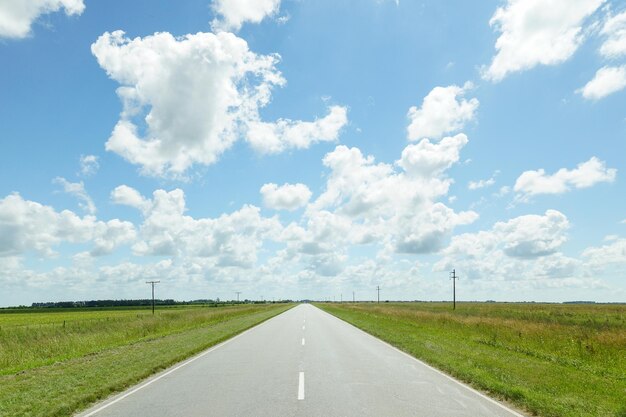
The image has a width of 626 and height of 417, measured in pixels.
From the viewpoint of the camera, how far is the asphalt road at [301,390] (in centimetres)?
783

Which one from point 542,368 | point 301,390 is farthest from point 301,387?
point 542,368

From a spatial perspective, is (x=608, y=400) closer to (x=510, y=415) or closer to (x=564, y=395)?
(x=564, y=395)

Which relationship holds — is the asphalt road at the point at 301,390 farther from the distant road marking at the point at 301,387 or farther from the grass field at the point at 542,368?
the grass field at the point at 542,368

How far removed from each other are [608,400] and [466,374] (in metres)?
3.32

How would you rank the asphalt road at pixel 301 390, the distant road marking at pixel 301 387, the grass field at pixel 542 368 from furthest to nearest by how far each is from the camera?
the distant road marking at pixel 301 387 < the grass field at pixel 542 368 < the asphalt road at pixel 301 390

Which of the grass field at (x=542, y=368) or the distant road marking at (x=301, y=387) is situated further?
the distant road marking at (x=301, y=387)

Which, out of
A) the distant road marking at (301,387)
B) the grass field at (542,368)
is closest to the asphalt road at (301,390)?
the distant road marking at (301,387)

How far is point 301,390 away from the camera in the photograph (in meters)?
9.46

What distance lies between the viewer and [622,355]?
1589 centimetres

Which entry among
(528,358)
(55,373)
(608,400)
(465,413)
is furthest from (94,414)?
(528,358)

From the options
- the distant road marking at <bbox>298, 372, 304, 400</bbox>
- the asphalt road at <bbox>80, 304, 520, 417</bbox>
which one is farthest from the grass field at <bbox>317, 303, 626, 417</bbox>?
the distant road marking at <bbox>298, 372, 304, 400</bbox>

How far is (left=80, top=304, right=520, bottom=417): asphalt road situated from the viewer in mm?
7828

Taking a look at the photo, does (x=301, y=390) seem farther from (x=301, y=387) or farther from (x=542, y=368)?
(x=542, y=368)

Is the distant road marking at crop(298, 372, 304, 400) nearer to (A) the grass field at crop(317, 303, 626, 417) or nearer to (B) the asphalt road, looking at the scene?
(B) the asphalt road
